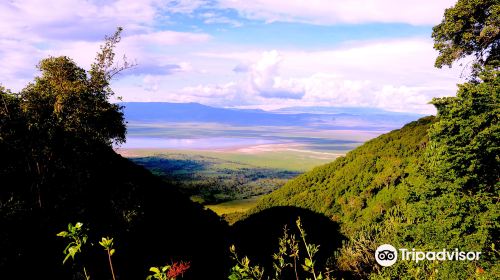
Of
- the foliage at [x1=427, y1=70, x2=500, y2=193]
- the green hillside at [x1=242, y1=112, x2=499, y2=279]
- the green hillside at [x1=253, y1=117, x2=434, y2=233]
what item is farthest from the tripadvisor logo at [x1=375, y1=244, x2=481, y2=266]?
the green hillside at [x1=253, y1=117, x2=434, y2=233]

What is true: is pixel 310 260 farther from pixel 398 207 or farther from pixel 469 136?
pixel 398 207

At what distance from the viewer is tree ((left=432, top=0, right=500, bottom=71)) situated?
25719mm

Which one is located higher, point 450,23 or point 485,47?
point 450,23

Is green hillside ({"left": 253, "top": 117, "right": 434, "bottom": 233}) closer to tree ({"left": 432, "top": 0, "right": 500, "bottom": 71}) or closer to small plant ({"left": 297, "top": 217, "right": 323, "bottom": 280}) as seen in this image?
tree ({"left": 432, "top": 0, "right": 500, "bottom": 71})

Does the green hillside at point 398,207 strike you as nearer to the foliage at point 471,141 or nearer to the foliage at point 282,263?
the foliage at point 471,141

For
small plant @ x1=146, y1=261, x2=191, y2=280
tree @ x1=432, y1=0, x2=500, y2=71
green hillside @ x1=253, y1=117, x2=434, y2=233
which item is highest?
tree @ x1=432, y1=0, x2=500, y2=71

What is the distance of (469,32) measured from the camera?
1066 inches

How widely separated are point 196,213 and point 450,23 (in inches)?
1279

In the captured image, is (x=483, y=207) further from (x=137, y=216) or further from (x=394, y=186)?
Answer: (x=394, y=186)

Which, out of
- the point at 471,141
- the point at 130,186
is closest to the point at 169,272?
the point at 471,141

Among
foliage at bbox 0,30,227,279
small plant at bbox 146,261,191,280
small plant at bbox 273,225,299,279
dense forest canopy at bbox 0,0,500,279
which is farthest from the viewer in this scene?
foliage at bbox 0,30,227,279

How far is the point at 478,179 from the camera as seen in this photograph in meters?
17.6

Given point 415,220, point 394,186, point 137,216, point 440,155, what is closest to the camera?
point 440,155

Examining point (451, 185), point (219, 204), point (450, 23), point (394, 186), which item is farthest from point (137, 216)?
point (219, 204)
